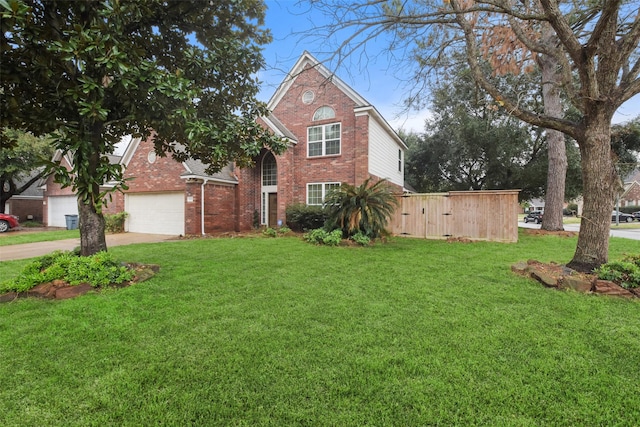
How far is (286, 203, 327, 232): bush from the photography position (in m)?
12.3

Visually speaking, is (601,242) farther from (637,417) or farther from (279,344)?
(279,344)

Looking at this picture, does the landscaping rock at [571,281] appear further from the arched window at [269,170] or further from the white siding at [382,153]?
the arched window at [269,170]

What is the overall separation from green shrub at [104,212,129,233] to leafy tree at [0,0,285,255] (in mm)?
10534

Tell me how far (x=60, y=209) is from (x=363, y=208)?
68.4 ft

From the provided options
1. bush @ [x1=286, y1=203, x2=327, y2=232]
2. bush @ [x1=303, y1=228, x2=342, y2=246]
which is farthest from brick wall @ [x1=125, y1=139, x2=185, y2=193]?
bush @ [x1=303, y1=228, x2=342, y2=246]

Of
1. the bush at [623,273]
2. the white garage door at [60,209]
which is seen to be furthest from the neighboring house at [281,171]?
the bush at [623,273]

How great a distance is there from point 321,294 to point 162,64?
526 centimetres

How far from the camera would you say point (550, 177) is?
43.9 ft

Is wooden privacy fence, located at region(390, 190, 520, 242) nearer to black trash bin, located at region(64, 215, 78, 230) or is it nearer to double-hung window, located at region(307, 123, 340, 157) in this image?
double-hung window, located at region(307, 123, 340, 157)

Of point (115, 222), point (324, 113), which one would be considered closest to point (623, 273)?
point (324, 113)

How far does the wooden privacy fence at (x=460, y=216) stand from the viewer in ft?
34.4

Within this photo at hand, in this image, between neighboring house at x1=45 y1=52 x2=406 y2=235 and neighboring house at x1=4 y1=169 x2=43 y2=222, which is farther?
neighboring house at x1=4 y1=169 x2=43 y2=222

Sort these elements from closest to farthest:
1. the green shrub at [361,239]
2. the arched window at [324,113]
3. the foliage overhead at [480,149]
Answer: the green shrub at [361,239] → the arched window at [324,113] → the foliage overhead at [480,149]

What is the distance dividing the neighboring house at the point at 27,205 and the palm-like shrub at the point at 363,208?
84.7 feet
